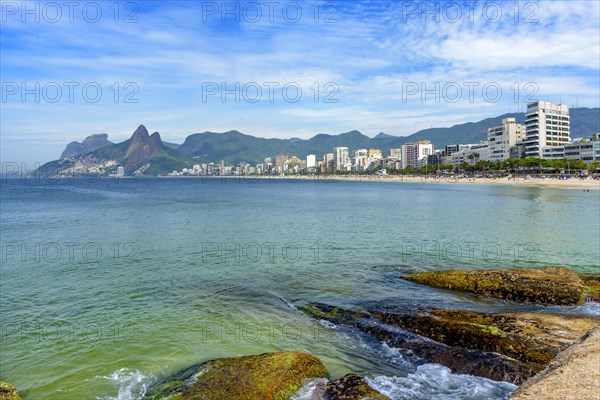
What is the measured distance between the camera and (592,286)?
734 inches

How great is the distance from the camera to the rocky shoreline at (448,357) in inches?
263

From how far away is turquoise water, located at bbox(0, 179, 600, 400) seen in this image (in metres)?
12.6

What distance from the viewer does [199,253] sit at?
32.0 meters

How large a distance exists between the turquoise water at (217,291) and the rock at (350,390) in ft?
2.73

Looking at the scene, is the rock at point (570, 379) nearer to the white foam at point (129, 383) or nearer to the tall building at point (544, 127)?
the white foam at point (129, 383)

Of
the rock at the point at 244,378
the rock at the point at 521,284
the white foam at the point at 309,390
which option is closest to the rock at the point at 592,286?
the rock at the point at 521,284

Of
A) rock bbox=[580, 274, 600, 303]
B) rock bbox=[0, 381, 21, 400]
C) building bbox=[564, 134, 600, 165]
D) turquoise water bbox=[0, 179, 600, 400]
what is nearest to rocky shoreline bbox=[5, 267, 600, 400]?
rock bbox=[0, 381, 21, 400]

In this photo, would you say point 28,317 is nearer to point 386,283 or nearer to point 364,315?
point 364,315

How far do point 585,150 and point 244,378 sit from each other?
620 ft

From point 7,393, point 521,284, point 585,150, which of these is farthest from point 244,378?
point 585,150

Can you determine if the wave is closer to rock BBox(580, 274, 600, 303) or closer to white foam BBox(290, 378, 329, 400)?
white foam BBox(290, 378, 329, 400)

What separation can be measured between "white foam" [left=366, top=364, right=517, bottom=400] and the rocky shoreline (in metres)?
0.32

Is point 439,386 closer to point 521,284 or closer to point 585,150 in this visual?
point 521,284

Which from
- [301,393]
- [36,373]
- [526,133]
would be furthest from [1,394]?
[526,133]
